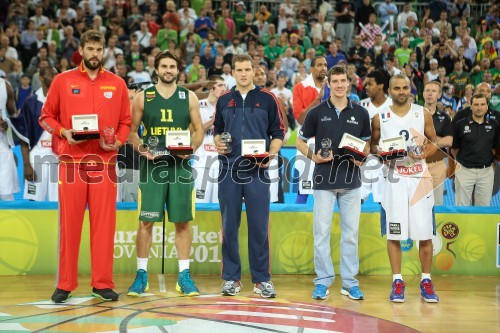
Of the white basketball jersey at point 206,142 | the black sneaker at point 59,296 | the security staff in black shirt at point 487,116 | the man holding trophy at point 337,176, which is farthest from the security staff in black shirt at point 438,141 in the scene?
the black sneaker at point 59,296

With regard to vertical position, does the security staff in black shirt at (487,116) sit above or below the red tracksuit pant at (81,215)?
above

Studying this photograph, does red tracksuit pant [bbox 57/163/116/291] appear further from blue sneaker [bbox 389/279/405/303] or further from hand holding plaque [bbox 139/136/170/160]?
blue sneaker [bbox 389/279/405/303]

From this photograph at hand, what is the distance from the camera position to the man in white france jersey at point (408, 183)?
757 cm

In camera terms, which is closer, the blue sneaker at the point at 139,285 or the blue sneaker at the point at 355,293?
the blue sneaker at the point at 139,285

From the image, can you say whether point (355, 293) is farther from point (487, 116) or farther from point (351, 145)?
point (487, 116)

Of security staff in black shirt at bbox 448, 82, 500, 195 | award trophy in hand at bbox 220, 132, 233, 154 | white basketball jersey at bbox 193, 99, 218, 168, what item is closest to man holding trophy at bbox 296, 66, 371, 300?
award trophy in hand at bbox 220, 132, 233, 154

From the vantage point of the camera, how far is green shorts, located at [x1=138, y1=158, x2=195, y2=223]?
24.5 ft

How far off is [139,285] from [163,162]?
3.95 feet

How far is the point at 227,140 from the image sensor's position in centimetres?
744

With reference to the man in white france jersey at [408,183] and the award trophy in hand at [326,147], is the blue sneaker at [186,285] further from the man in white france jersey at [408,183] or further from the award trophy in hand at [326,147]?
the man in white france jersey at [408,183]

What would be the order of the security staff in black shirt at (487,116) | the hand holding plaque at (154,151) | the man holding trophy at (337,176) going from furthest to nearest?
1. the security staff in black shirt at (487,116)
2. the man holding trophy at (337,176)
3. the hand holding plaque at (154,151)

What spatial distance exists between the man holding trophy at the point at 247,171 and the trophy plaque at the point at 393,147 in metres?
1.01

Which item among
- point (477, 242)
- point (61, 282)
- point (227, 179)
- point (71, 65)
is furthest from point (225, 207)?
point (71, 65)

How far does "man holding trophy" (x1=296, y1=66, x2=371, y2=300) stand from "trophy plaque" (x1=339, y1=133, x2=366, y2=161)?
48 millimetres
